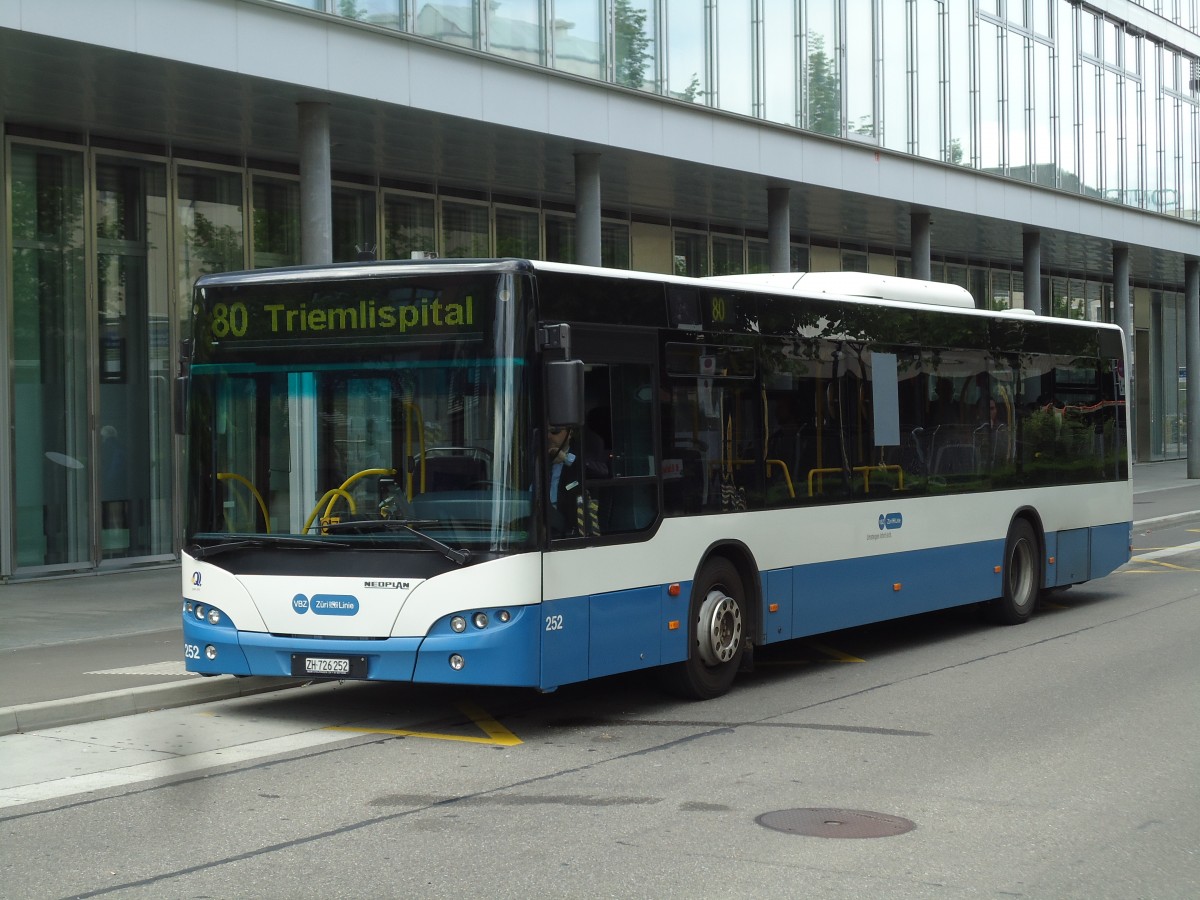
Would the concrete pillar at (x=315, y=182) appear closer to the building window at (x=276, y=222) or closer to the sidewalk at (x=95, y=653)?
the building window at (x=276, y=222)

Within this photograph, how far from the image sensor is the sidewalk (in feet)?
32.6

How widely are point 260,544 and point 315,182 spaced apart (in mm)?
8750

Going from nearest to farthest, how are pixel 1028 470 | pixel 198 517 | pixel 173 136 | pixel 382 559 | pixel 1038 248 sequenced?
1. pixel 382 559
2. pixel 198 517
3. pixel 1028 470
4. pixel 173 136
5. pixel 1038 248

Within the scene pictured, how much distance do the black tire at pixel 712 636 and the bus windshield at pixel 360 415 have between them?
6.13ft

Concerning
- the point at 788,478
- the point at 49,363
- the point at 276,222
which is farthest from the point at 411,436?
the point at 276,222

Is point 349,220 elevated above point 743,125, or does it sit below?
below

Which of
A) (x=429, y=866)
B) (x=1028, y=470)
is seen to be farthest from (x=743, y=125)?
(x=429, y=866)

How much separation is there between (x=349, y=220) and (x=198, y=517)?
13.1 metres

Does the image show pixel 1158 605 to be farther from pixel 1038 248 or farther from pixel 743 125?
pixel 1038 248

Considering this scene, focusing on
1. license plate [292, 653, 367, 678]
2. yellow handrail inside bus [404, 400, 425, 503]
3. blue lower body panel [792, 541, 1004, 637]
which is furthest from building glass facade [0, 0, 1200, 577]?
blue lower body panel [792, 541, 1004, 637]

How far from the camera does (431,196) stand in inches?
920

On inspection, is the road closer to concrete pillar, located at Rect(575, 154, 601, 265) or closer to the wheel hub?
the wheel hub

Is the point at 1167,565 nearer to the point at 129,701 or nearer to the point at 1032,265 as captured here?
the point at 1032,265

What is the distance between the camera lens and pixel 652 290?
10031mm
